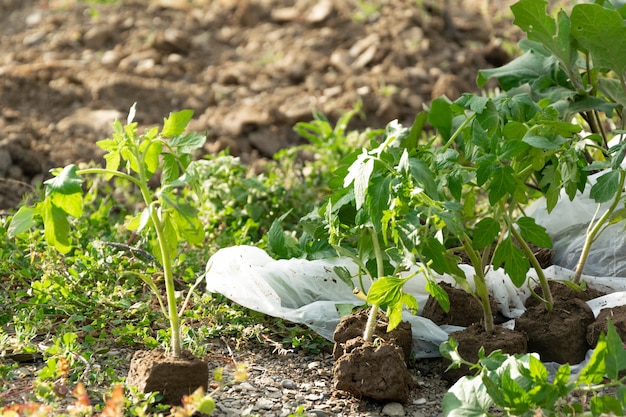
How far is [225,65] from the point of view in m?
5.75

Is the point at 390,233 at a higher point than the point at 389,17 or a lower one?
higher

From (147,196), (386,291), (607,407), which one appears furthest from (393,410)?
(147,196)

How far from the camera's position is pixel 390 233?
2.40 m

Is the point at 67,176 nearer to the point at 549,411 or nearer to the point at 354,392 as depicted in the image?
the point at 354,392

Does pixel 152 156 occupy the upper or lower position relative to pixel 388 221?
upper

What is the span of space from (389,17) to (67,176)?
408 centimetres

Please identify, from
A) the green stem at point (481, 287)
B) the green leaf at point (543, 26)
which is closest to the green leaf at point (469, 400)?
the green stem at point (481, 287)

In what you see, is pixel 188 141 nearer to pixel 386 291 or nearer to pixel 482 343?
pixel 386 291

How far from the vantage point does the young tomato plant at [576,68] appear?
2959mm

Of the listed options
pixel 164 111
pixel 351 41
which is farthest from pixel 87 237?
pixel 351 41

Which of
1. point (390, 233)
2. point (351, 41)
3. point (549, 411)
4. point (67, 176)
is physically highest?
point (67, 176)

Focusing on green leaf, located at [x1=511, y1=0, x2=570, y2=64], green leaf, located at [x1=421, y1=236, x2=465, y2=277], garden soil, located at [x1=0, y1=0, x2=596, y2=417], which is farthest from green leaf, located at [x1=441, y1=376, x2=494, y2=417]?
garden soil, located at [x1=0, y1=0, x2=596, y2=417]

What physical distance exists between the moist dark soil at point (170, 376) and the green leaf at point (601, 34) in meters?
1.78

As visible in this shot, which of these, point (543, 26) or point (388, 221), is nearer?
point (388, 221)
